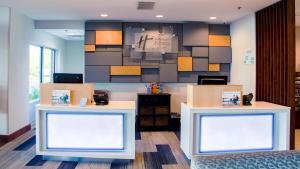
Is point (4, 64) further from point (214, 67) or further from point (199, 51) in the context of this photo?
point (214, 67)

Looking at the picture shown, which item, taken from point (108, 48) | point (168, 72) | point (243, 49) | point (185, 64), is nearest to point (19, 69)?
point (108, 48)

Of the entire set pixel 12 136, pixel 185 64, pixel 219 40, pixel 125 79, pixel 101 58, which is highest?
pixel 219 40

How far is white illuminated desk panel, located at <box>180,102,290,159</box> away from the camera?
159 inches

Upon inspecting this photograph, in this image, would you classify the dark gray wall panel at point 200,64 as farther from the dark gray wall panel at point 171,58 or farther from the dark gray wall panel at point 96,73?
the dark gray wall panel at point 96,73

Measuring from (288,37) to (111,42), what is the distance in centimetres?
380

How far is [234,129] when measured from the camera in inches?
161

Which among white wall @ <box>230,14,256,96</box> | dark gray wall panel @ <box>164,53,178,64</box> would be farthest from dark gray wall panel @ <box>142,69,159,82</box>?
white wall @ <box>230,14,256,96</box>

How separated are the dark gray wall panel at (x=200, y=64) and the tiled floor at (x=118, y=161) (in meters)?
2.03

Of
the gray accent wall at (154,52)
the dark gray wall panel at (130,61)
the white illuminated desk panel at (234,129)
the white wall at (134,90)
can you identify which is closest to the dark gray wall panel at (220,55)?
the gray accent wall at (154,52)

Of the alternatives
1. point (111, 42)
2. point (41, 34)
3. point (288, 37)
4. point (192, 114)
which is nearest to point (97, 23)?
point (111, 42)

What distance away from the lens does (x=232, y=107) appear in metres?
4.04

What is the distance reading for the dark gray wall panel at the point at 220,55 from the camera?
6.78 meters

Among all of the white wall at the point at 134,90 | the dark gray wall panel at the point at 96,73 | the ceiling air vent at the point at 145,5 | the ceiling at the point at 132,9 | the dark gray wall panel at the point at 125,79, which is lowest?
the white wall at the point at 134,90

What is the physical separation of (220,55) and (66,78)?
3.94m
